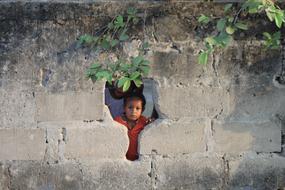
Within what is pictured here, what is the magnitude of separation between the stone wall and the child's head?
34 centimetres

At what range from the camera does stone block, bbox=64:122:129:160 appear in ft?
12.5

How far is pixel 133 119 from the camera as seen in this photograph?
4215 millimetres

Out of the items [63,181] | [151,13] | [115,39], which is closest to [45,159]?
[63,181]

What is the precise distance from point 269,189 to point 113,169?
42.1 inches

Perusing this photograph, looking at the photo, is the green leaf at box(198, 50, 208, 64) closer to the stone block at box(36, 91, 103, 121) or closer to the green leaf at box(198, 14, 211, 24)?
the green leaf at box(198, 14, 211, 24)

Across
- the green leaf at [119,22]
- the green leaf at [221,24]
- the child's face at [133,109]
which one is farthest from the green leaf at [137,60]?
the child's face at [133,109]

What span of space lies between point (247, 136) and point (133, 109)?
853 mm

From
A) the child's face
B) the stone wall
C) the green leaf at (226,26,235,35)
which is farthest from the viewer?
the child's face

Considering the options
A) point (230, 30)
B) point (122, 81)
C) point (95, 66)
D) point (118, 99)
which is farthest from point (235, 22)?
point (118, 99)

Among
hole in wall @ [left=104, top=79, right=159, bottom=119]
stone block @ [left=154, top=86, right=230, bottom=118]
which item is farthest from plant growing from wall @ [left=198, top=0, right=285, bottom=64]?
hole in wall @ [left=104, top=79, right=159, bottom=119]

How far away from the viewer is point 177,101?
3.87 m

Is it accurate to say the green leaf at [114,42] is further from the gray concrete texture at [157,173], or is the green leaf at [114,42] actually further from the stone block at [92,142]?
the gray concrete texture at [157,173]

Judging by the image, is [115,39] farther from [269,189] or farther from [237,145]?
[269,189]

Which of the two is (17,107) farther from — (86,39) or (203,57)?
(203,57)
